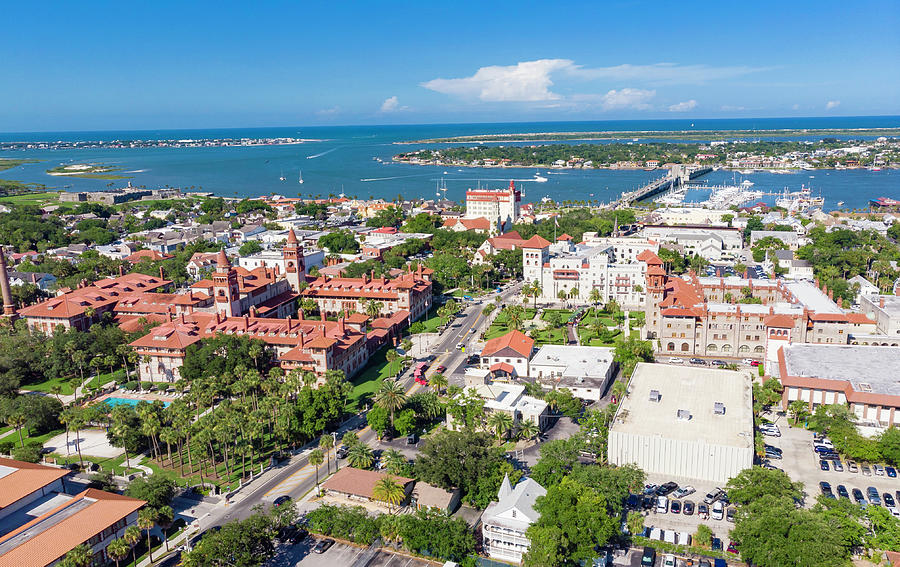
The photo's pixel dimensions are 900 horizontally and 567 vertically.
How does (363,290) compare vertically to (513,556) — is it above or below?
above

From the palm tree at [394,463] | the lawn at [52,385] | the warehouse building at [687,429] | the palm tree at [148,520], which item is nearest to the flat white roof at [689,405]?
the warehouse building at [687,429]

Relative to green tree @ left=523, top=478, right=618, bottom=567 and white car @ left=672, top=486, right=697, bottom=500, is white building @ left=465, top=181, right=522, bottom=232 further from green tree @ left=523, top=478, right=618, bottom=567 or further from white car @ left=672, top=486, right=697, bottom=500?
green tree @ left=523, top=478, right=618, bottom=567

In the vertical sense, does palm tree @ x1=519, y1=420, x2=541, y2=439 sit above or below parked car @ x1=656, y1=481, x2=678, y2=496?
above

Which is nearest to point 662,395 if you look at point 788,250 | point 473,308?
point 473,308

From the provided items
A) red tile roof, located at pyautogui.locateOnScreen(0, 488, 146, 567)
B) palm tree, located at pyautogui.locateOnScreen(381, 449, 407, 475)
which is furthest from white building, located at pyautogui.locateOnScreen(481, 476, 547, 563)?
red tile roof, located at pyautogui.locateOnScreen(0, 488, 146, 567)

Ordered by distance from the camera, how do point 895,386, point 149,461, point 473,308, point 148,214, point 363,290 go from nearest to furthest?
point 149,461 < point 895,386 < point 363,290 < point 473,308 < point 148,214

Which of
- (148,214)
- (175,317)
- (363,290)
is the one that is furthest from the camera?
(148,214)

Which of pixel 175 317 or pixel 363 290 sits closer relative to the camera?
pixel 175 317

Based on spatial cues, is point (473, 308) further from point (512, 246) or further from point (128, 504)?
point (128, 504)
